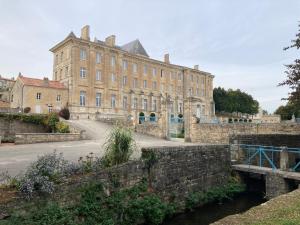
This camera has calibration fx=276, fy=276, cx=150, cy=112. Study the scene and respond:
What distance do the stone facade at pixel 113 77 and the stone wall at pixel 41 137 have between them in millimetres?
13807

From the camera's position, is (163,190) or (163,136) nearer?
(163,190)

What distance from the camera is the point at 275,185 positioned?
35.3ft

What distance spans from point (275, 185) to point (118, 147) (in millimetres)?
6581

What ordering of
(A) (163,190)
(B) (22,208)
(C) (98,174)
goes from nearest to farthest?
(B) (22,208), (C) (98,174), (A) (163,190)

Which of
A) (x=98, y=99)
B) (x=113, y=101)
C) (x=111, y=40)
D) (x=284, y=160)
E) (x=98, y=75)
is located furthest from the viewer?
(x=111, y=40)

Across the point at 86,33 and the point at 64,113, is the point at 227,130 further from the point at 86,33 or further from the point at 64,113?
the point at 86,33

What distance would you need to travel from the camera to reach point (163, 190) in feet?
30.1

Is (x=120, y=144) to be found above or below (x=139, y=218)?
above

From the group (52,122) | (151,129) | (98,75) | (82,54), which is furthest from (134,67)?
(52,122)

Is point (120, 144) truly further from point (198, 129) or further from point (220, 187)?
point (198, 129)

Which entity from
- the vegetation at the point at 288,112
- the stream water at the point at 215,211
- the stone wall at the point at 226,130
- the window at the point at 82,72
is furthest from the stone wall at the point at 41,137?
the window at the point at 82,72

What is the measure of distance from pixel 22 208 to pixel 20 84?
31526 millimetres

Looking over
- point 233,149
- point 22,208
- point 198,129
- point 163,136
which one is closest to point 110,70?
point 163,136

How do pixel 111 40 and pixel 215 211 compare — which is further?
pixel 111 40
